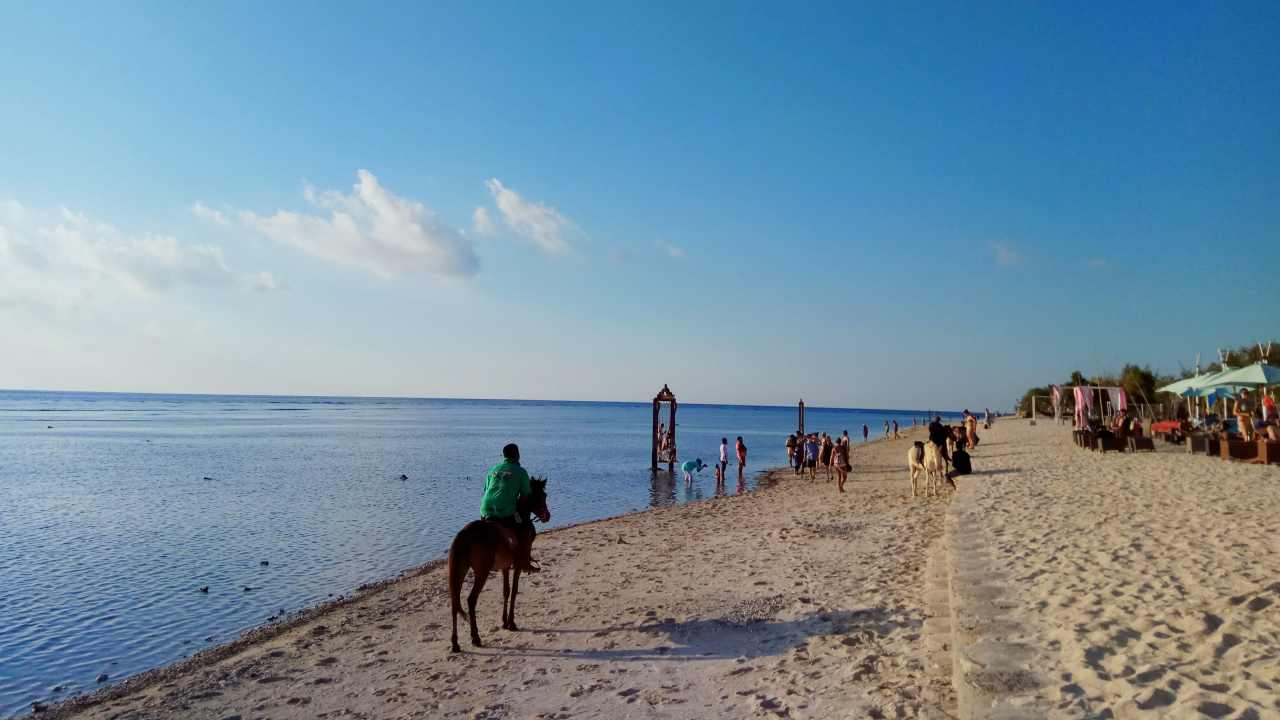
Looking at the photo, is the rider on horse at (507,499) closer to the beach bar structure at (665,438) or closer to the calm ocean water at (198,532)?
the calm ocean water at (198,532)

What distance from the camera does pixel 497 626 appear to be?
782cm

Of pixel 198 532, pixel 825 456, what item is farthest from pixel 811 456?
pixel 198 532

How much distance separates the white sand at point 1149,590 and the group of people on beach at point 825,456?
6111mm

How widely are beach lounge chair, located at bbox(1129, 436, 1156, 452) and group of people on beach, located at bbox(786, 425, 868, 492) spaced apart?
870cm

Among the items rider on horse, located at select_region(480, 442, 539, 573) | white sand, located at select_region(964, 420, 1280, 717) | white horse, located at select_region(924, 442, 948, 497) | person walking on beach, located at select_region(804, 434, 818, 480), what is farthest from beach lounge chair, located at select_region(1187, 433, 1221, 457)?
rider on horse, located at select_region(480, 442, 539, 573)

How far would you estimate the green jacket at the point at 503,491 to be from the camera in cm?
734

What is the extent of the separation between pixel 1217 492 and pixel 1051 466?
605cm

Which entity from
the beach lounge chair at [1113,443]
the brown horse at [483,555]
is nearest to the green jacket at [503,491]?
the brown horse at [483,555]

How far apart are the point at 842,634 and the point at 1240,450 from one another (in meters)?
17.1

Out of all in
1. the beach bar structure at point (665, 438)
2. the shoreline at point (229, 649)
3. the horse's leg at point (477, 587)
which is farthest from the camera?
the beach bar structure at point (665, 438)

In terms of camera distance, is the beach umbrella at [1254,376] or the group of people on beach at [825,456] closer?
the beach umbrella at [1254,376]

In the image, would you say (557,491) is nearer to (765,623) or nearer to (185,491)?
(185,491)

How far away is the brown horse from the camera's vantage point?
22.0 feet

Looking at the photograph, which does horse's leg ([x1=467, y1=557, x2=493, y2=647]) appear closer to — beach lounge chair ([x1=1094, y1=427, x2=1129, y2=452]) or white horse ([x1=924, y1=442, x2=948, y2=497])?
white horse ([x1=924, y1=442, x2=948, y2=497])
